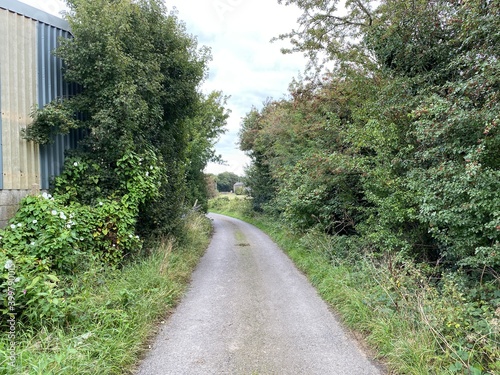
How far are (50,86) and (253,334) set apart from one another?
5290mm

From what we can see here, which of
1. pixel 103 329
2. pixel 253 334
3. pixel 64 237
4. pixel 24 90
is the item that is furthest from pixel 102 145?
pixel 253 334

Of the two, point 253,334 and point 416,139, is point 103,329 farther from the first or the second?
point 416,139

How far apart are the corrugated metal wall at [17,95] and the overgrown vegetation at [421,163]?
5729mm

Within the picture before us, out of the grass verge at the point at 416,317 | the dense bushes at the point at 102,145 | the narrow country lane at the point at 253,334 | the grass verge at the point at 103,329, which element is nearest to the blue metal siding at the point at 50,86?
the dense bushes at the point at 102,145

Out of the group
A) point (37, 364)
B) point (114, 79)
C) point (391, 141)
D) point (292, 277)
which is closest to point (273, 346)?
point (37, 364)

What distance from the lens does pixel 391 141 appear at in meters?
5.16

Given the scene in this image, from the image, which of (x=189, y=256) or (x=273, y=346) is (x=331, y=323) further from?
(x=189, y=256)

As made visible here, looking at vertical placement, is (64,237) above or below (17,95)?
below

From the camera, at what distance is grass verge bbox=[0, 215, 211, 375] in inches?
99.1

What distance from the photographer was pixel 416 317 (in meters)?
3.26

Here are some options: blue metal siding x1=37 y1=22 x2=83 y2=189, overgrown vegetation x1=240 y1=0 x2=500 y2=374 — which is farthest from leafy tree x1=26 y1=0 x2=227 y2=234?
overgrown vegetation x1=240 y1=0 x2=500 y2=374

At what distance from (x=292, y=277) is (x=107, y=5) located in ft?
20.9

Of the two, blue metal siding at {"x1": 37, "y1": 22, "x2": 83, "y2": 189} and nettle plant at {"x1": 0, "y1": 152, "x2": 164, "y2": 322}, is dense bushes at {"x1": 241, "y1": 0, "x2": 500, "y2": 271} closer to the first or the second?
nettle plant at {"x1": 0, "y1": 152, "x2": 164, "y2": 322}

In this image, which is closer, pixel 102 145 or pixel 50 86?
pixel 50 86
